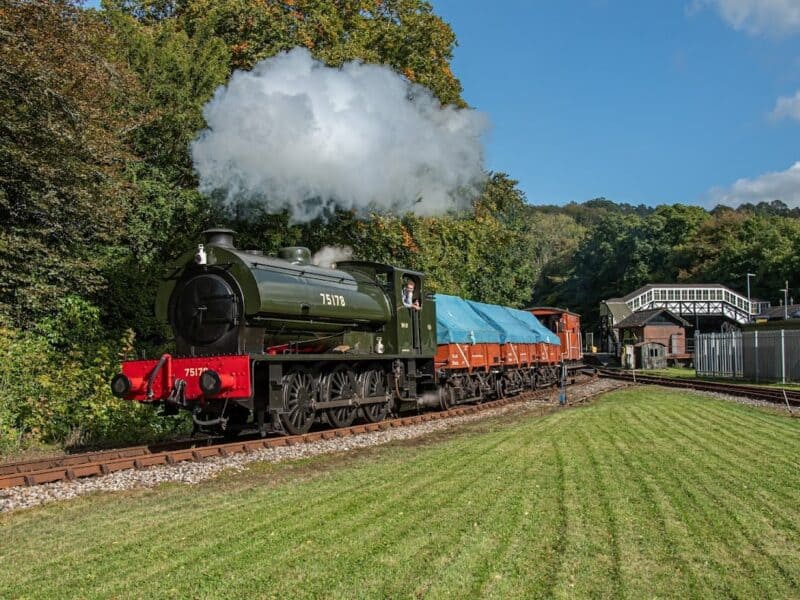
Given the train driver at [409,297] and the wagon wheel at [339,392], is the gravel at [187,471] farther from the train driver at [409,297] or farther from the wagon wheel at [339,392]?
the train driver at [409,297]

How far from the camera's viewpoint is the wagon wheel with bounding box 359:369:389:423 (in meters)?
16.1

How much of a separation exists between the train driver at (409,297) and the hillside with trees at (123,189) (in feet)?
11.6

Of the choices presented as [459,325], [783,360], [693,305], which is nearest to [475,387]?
[459,325]

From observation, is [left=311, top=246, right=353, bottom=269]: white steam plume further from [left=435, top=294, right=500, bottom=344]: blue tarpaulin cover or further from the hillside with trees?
[left=435, top=294, right=500, bottom=344]: blue tarpaulin cover

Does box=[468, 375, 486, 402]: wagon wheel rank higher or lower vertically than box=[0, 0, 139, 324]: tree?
lower

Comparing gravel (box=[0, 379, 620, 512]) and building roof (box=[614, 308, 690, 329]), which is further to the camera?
building roof (box=[614, 308, 690, 329])

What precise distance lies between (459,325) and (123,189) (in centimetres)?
1000

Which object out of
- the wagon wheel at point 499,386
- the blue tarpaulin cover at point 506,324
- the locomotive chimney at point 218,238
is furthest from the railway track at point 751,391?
the locomotive chimney at point 218,238

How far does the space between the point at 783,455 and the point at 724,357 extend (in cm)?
2751

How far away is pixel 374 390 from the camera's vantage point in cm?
1658

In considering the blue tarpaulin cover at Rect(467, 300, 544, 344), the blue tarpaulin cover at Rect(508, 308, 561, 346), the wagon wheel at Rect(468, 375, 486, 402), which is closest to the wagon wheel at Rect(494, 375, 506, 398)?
the blue tarpaulin cover at Rect(467, 300, 544, 344)

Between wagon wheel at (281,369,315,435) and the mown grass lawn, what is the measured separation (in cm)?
274

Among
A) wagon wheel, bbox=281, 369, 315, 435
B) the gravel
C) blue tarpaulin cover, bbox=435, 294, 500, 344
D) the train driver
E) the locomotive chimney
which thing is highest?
the locomotive chimney

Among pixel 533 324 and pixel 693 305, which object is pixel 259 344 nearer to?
pixel 533 324
